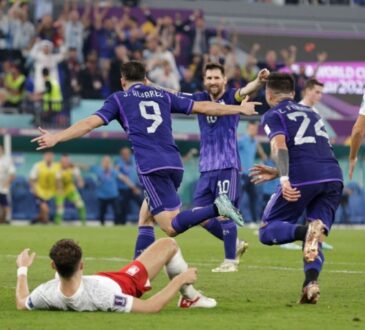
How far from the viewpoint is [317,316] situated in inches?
390

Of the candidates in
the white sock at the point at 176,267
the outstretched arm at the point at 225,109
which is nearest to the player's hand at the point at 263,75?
the outstretched arm at the point at 225,109

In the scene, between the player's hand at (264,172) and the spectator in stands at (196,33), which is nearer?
the player's hand at (264,172)

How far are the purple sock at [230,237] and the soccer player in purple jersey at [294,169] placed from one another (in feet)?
9.56

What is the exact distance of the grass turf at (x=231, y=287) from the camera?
932cm

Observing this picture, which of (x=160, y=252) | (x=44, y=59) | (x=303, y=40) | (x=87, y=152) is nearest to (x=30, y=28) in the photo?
(x=44, y=59)

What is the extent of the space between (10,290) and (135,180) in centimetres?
1861

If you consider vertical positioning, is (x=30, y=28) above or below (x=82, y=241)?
above

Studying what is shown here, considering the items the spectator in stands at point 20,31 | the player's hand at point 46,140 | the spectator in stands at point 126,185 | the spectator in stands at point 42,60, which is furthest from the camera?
the spectator in stands at point 20,31

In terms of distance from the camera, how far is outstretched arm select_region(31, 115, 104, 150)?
36.6 ft

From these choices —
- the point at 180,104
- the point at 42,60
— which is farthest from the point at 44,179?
the point at 180,104

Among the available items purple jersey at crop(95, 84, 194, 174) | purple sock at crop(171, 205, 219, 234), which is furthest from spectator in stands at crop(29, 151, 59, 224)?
purple sock at crop(171, 205, 219, 234)

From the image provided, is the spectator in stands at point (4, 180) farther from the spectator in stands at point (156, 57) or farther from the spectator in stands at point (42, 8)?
the spectator in stands at point (42, 8)

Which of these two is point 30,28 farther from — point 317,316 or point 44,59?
point 317,316

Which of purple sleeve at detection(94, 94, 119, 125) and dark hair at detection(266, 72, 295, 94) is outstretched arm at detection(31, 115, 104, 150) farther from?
dark hair at detection(266, 72, 295, 94)
